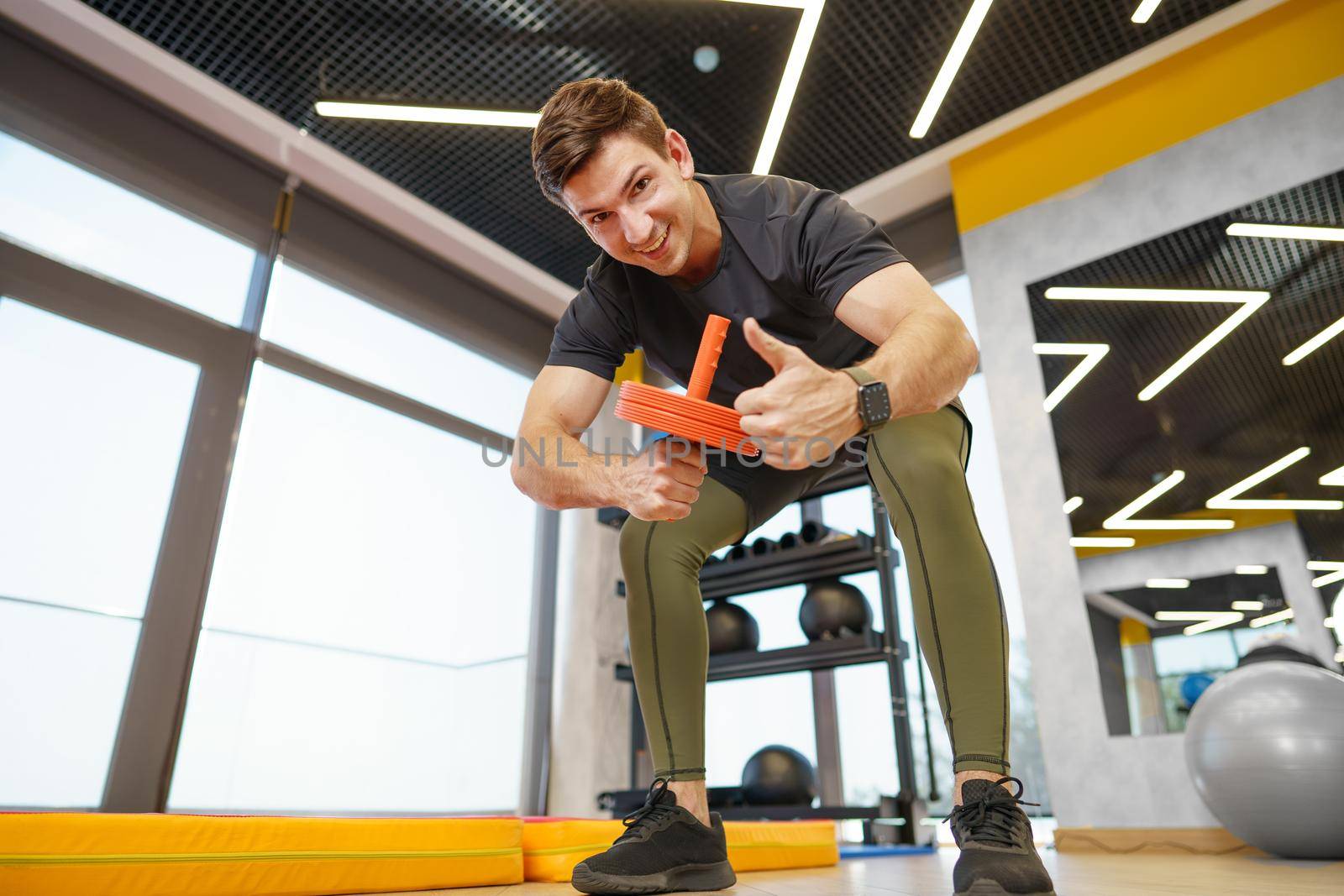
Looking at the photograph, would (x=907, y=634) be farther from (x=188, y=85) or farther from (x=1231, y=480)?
(x=188, y=85)

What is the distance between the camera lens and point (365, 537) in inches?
133

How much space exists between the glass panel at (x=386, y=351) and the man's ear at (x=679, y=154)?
2.55 metres

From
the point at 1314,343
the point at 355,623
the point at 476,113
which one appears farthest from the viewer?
the point at 355,623

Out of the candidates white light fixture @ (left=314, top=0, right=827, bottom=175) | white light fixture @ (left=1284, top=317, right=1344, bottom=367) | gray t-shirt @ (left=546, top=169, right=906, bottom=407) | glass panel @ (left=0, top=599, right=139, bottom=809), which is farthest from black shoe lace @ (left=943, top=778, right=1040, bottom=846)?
glass panel @ (left=0, top=599, right=139, bottom=809)

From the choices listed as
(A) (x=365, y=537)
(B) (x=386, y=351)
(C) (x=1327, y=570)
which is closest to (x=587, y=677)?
(A) (x=365, y=537)

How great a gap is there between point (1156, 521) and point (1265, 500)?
0.30 m

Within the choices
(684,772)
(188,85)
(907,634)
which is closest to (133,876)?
(684,772)

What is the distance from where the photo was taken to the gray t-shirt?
3.76 ft

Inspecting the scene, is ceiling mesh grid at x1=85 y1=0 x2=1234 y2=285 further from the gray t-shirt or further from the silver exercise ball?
the silver exercise ball

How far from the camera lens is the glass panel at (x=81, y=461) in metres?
2.53

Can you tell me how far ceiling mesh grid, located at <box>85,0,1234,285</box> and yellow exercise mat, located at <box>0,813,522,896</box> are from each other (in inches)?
102

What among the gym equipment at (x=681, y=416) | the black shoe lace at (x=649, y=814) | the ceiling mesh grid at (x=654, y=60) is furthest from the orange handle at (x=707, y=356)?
the ceiling mesh grid at (x=654, y=60)

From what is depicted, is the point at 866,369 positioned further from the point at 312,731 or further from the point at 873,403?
the point at 312,731

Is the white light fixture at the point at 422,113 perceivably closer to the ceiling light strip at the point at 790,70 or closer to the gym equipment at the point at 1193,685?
the ceiling light strip at the point at 790,70
